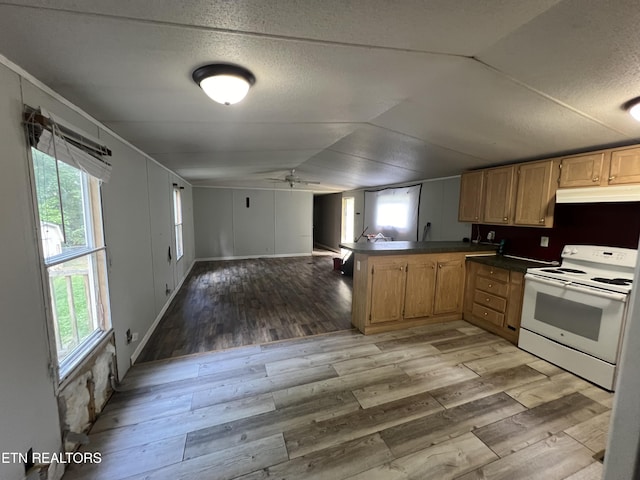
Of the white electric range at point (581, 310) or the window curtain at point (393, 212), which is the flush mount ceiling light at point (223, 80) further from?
the window curtain at point (393, 212)

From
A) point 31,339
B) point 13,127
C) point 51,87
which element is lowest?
point 31,339

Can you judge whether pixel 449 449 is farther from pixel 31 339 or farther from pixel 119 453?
pixel 31 339

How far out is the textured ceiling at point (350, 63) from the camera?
1030 millimetres

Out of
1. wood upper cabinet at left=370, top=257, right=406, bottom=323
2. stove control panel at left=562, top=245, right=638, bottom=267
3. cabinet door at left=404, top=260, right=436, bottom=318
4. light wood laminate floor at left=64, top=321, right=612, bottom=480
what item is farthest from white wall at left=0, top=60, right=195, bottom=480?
stove control panel at left=562, top=245, right=638, bottom=267

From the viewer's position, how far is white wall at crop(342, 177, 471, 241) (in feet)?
14.8

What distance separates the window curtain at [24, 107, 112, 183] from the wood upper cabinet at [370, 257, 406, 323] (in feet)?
8.94

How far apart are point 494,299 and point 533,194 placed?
133 centimetres

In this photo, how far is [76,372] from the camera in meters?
1.66

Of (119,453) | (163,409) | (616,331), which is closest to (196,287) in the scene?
(163,409)

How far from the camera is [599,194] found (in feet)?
8.11

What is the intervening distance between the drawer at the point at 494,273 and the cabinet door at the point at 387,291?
1.07m

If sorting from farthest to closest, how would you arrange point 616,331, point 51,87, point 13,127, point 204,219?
point 204,219
point 616,331
point 51,87
point 13,127

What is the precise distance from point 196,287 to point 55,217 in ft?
12.6

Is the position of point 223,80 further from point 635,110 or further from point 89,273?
point 635,110
